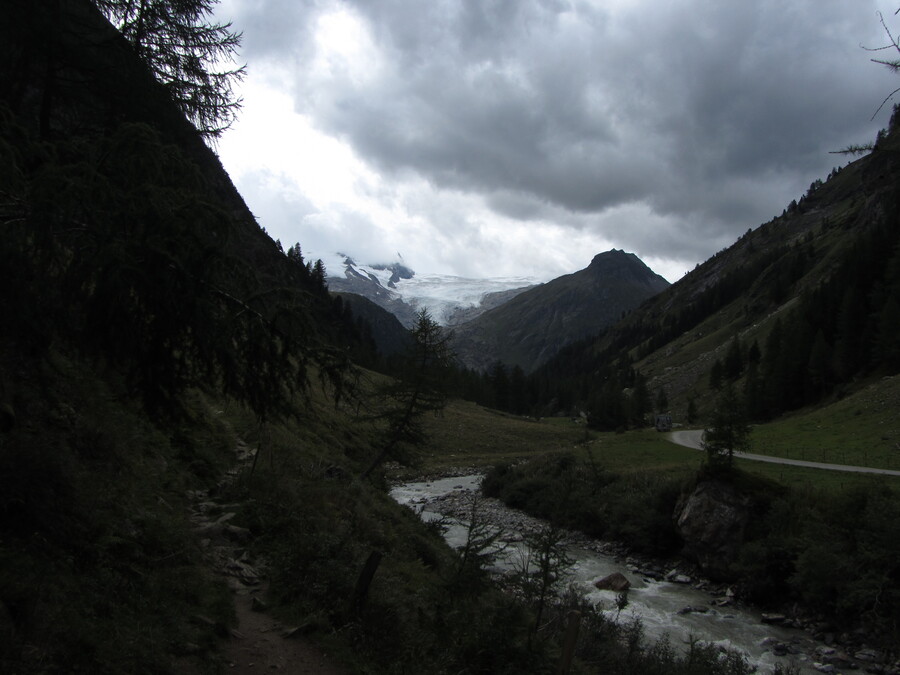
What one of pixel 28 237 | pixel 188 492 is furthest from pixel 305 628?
pixel 28 237

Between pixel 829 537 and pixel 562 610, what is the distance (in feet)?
43.5

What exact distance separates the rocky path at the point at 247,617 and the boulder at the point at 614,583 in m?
15.8

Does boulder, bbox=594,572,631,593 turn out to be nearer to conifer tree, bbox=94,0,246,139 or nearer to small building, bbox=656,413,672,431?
conifer tree, bbox=94,0,246,139

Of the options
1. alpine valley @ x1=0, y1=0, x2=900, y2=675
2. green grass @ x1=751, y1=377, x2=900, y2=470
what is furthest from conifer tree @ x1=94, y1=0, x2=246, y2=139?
green grass @ x1=751, y1=377, x2=900, y2=470

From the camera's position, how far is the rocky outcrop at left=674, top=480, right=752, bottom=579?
73.5ft

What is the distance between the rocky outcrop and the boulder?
4.01 meters

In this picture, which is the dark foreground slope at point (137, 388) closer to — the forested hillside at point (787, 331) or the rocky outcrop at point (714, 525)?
the forested hillside at point (787, 331)

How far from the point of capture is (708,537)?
23.1 m

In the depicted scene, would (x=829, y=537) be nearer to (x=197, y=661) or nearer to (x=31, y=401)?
(x=197, y=661)

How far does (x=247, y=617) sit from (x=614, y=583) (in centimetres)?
1735

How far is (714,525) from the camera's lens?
23203 millimetres

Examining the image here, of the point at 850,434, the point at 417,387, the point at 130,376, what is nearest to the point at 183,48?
the point at 130,376

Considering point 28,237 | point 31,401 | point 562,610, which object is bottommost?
point 562,610

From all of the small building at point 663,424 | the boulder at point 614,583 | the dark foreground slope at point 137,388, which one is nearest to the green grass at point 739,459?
the small building at point 663,424
